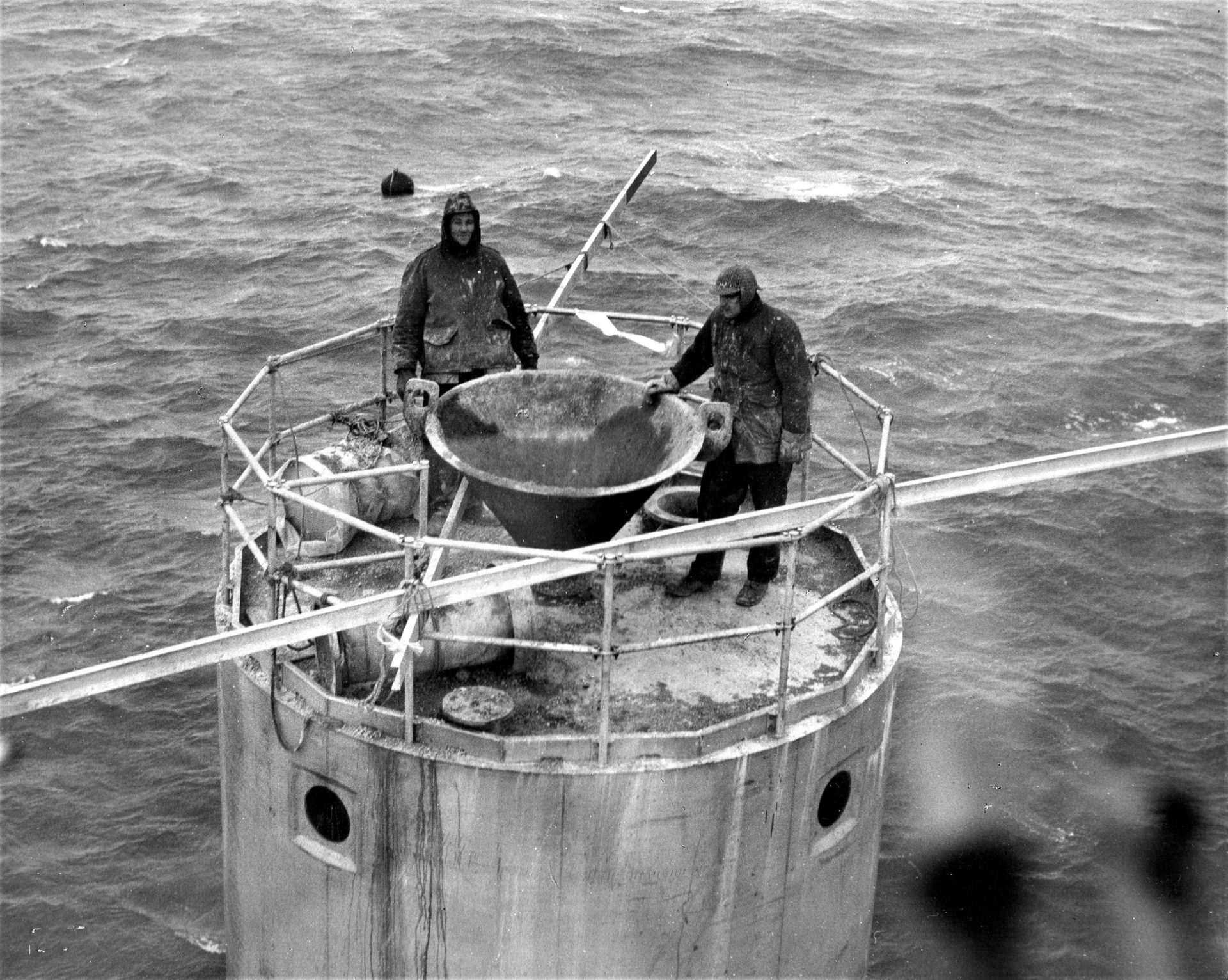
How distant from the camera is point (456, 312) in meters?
15.3

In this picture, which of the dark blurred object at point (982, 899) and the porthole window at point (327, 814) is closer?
the porthole window at point (327, 814)

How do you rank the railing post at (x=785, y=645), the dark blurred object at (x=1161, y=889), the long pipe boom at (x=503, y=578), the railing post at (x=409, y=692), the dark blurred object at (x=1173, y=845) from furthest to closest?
the dark blurred object at (x=1173, y=845) → the dark blurred object at (x=1161, y=889) → the railing post at (x=785, y=645) → the railing post at (x=409, y=692) → the long pipe boom at (x=503, y=578)

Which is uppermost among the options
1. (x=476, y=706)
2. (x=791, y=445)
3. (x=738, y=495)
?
(x=791, y=445)

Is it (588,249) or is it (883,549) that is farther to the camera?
(588,249)

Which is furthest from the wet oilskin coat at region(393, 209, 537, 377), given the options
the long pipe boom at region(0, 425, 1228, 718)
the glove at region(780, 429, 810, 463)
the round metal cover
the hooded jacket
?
the round metal cover

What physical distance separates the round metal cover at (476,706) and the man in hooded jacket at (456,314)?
317 centimetres

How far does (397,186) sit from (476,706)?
22795mm

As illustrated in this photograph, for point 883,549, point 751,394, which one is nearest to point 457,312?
point 751,394

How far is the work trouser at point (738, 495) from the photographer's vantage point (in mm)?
14477

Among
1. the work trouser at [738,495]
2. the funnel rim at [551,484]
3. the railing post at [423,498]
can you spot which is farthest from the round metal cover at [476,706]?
the work trouser at [738,495]

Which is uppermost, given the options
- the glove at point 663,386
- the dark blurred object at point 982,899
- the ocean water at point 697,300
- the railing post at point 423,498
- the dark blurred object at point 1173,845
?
the glove at point 663,386

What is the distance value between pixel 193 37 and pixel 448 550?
36.9 meters

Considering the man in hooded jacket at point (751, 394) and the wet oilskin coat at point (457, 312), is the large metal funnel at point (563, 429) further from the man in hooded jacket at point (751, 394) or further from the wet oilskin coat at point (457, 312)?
the wet oilskin coat at point (457, 312)

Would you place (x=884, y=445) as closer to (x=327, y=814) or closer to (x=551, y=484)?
(x=551, y=484)
